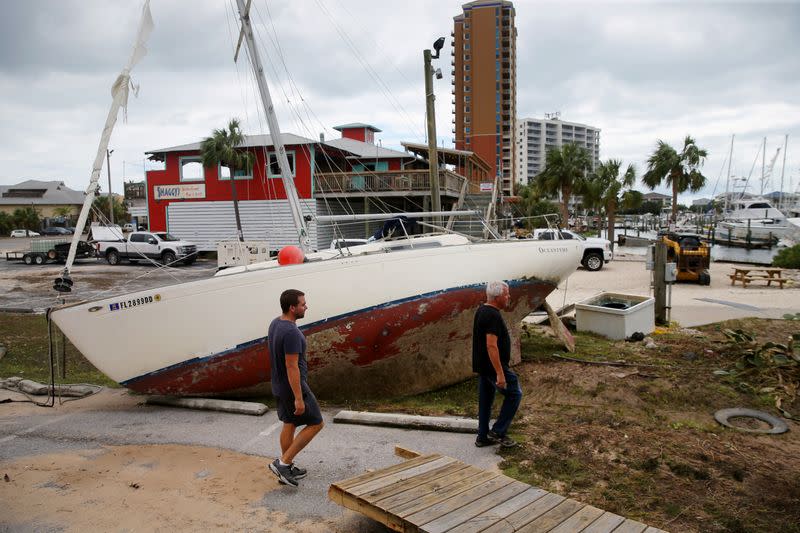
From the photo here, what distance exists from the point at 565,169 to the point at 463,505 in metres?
35.1

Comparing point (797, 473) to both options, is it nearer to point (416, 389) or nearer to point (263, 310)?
point (416, 389)

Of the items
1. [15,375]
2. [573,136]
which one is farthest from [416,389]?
[573,136]

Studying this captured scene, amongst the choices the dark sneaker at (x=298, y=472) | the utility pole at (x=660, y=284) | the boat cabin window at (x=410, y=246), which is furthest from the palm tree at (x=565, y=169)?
the dark sneaker at (x=298, y=472)

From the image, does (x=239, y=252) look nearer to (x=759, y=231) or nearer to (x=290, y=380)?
(x=290, y=380)

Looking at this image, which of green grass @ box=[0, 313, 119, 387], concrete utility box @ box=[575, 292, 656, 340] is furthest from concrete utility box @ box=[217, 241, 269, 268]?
concrete utility box @ box=[575, 292, 656, 340]

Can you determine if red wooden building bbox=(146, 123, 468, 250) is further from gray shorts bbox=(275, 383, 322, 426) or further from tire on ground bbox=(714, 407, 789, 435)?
gray shorts bbox=(275, 383, 322, 426)

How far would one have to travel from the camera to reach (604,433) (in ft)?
18.7

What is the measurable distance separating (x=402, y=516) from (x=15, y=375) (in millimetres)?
8397

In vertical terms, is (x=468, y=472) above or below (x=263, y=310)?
below

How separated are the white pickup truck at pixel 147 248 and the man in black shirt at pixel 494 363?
26100 mm

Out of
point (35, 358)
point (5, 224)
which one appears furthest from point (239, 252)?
point (5, 224)

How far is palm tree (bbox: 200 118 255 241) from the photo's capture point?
30.8 m

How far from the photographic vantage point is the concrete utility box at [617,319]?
1062 centimetres

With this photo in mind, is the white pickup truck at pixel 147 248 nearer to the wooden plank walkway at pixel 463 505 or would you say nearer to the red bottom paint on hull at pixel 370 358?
the red bottom paint on hull at pixel 370 358
